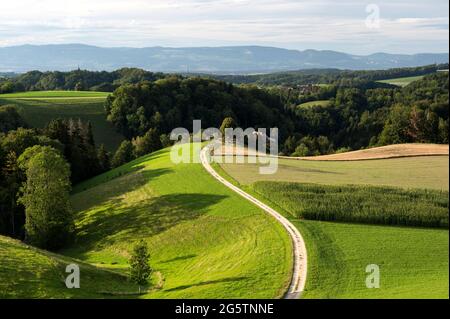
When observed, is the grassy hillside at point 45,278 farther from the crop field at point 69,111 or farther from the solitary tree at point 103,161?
the crop field at point 69,111

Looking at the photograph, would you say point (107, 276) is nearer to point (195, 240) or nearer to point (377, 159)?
point (195, 240)

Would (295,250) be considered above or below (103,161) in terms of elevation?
above

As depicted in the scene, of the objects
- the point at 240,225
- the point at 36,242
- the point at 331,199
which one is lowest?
the point at 36,242

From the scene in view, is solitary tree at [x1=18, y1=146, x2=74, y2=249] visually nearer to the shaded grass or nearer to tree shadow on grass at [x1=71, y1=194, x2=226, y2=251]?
tree shadow on grass at [x1=71, y1=194, x2=226, y2=251]

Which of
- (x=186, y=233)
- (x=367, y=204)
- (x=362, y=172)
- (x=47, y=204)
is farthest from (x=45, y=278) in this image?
(x=362, y=172)

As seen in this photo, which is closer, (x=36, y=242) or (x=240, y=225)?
(x=240, y=225)

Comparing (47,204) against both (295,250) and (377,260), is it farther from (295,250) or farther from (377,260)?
(377,260)

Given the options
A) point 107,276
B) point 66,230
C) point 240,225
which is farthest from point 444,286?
point 66,230
